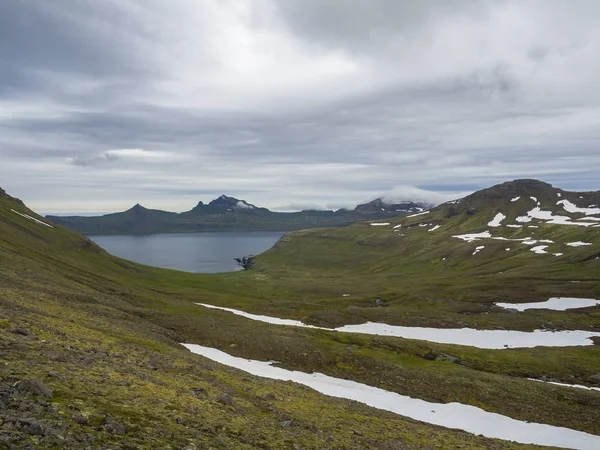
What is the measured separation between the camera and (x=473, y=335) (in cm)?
8431

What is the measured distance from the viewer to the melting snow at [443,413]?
37.2 m

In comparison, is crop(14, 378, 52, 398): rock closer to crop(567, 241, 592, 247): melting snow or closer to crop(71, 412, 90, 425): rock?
crop(71, 412, 90, 425): rock

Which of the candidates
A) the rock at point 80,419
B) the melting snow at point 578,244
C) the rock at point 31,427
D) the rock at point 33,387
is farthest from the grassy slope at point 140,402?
the melting snow at point 578,244

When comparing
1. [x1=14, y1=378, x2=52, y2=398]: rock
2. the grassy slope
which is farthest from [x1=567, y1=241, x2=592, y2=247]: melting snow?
[x1=14, y1=378, x2=52, y2=398]: rock

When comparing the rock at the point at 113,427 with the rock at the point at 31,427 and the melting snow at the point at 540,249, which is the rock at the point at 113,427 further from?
the melting snow at the point at 540,249

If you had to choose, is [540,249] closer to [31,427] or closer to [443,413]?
[443,413]

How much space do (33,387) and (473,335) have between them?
86.9 meters

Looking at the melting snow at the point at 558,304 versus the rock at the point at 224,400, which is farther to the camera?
the melting snow at the point at 558,304

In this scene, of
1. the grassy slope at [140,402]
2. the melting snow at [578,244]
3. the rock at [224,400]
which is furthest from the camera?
the melting snow at [578,244]

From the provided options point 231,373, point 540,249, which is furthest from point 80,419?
point 540,249

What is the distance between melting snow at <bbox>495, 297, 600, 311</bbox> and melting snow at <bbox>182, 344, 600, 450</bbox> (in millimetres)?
83021

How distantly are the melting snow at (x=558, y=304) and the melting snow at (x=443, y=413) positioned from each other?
83021 millimetres

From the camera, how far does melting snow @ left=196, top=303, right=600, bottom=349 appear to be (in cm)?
8000

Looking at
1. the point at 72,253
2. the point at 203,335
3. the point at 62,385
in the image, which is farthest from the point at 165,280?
the point at 62,385
